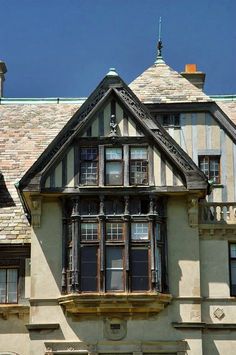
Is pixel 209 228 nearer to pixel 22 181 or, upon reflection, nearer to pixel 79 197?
pixel 79 197

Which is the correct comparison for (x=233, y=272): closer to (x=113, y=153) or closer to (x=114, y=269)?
(x=114, y=269)

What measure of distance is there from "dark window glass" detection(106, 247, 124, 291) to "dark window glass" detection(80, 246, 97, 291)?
43 centimetres

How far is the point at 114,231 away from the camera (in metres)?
30.5

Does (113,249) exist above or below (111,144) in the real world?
below

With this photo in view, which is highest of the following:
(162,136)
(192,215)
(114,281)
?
(162,136)

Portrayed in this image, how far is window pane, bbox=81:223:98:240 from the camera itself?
1197 inches

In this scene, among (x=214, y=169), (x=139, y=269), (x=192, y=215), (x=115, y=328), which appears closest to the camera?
(x=115, y=328)

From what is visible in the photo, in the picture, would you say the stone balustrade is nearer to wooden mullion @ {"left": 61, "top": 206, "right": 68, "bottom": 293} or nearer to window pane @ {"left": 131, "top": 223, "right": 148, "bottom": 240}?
window pane @ {"left": 131, "top": 223, "right": 148, "bottom": 240}

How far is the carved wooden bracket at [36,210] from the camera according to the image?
30859mm

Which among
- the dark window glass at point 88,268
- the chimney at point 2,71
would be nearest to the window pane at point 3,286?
the dark window glass at point 88,268

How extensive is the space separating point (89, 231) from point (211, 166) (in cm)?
594

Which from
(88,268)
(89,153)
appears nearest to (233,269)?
(88,268)

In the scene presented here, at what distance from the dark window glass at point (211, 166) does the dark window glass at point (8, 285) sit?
7.92m

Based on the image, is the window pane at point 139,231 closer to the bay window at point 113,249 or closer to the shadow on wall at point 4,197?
the bay window at point 113,249
